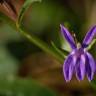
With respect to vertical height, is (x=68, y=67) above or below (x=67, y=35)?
below

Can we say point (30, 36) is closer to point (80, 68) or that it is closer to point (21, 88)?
point (80, 68)

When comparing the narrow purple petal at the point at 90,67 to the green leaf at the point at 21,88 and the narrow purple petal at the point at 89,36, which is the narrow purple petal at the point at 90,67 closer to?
the narrow purple petal at the point at 89,36

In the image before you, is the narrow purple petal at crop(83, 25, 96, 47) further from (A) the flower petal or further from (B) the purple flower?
(A) the flower petal

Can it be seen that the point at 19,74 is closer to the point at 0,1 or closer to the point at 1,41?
the point at 1,41

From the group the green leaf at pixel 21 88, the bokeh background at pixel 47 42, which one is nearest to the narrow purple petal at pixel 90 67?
the green leaf at pixel 21 88

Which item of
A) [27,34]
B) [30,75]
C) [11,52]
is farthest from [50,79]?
[27,34]

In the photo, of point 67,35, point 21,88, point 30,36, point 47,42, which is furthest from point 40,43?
point 47,42

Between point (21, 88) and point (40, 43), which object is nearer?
point (40, 43)
